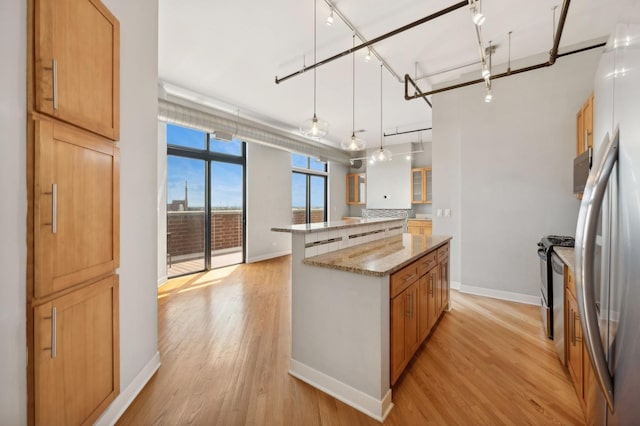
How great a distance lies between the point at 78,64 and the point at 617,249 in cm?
225

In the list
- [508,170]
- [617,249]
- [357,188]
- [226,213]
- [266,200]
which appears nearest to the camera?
[617,249]

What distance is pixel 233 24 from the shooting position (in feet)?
8.73

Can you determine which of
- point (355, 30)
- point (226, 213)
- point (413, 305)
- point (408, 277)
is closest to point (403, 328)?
point (413, 305)

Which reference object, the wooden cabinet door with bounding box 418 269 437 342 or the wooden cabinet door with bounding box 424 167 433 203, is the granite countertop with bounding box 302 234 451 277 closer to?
the wooden cabinet door with bounding box 418 269 437 342

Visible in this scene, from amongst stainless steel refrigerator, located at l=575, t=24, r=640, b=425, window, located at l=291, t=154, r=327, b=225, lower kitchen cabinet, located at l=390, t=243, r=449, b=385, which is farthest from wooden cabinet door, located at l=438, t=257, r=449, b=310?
window, located at l=291, t=154, r=327, b=225

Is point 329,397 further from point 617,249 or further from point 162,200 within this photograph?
point 162,200

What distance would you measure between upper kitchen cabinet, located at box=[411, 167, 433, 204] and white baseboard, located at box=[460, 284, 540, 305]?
12.0 ft

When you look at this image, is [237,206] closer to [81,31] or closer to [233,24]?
[233,24]

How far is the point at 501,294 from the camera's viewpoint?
3.66m

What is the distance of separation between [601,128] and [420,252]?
57.1 inches

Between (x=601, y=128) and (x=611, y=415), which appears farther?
(x=601, y=128)

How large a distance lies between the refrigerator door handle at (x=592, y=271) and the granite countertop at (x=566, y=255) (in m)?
1.37

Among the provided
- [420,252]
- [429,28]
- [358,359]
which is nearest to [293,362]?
[358,359]

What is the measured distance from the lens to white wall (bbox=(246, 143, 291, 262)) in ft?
19.8
